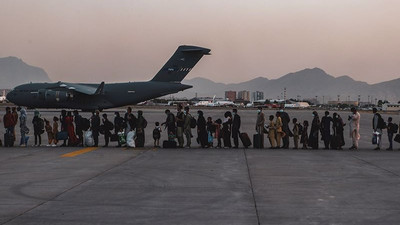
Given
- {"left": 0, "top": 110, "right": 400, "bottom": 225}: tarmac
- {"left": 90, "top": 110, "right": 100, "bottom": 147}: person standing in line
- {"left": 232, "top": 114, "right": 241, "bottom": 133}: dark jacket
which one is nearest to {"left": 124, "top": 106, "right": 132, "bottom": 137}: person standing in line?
{"left": 90, "top": 110, "right": 100, "bottom": 147}: person standing in line

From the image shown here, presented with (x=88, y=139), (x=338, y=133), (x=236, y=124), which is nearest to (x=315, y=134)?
Result: (x=338, y=133)

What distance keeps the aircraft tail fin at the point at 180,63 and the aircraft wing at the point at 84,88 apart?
6.17 meters

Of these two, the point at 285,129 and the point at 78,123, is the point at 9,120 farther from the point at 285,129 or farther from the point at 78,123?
the point at 285,129

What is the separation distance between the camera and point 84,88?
56938 millimetres

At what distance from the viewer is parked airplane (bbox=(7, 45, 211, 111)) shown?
180 ft

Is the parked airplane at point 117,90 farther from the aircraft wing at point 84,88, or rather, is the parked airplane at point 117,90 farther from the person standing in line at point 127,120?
the person standing in line at point 127,120

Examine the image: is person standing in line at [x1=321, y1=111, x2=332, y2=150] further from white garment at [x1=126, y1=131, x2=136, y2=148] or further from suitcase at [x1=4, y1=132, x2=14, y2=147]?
suitcase at [x1=4, y1=132, x2=14, y2=147]

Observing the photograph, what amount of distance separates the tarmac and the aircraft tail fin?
3756 centimetres

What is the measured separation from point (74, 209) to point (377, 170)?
911cm

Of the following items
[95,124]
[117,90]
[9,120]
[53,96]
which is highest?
[117,90]

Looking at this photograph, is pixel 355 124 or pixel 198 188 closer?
pixel 198 188

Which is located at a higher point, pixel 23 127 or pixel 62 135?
pixel 23 127

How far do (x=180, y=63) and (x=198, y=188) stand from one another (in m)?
45.0

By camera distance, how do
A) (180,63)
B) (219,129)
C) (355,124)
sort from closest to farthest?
(355,124), (219,129), (180,63)
